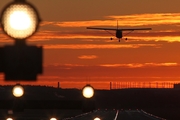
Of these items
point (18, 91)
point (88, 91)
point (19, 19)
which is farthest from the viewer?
point (18, 91)

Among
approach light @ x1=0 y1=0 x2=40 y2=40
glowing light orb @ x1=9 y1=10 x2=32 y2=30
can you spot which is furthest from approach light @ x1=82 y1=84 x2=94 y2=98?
glowing light orb @ x1=9 y1=10 x2=32 y2=30

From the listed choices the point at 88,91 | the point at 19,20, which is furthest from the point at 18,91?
the point at 19,20

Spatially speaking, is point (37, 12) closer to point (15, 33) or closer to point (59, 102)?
point (15, 33)

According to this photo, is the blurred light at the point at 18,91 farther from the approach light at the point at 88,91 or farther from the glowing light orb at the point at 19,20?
the glowing light orb at the point at 19,20

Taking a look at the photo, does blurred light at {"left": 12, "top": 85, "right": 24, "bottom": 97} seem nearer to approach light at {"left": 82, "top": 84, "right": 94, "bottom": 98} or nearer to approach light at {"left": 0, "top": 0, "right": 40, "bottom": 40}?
approach light at {"left": 82, "top": 84, "right": 94, "bottom": 98}

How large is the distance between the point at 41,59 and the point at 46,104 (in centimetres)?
842

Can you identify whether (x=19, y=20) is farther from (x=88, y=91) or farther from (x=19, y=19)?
(x=88, y=91)

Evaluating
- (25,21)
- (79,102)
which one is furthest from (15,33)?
(79,102)

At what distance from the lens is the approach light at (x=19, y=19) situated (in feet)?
27.2

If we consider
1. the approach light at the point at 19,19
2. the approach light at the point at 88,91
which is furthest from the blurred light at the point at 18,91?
the approach light at the point at 19,19

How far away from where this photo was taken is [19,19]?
8281 millimetres

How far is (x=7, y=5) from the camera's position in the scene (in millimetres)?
8391

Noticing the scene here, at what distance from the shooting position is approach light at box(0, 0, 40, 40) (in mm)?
8289

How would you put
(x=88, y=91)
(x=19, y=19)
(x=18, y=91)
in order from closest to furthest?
(x=19, y=19) → (x=88, y=91) → (x=18, y=91)
